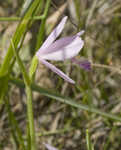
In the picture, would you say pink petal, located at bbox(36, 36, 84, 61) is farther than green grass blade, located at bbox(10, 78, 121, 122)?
No

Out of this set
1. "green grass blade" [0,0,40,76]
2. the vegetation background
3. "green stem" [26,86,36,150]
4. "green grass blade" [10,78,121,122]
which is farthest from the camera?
the vegetation background

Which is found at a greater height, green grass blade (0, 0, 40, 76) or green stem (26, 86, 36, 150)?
green grass blade (0, 0, 40, 76)

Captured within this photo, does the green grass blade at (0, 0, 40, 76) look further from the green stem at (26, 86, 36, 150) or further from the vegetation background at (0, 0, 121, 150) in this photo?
the vegetation background at (0, 0, 121, 150)

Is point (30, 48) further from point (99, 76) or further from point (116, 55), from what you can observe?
point (116, 55)

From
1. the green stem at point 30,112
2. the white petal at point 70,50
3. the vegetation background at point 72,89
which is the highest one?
the white petal at point 70,50

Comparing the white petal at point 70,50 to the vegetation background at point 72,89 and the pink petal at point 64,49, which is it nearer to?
the pink petal at point 64,49

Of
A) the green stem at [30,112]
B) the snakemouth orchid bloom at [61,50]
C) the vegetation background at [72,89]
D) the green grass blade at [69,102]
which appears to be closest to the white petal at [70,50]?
the snakemouth orchid bloom at [61,50]

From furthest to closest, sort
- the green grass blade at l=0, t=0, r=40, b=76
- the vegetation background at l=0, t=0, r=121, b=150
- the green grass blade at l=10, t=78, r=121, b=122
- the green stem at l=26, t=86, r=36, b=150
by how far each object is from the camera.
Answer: the vegetation background at l=0, t=0, r=121, b=150
the green grass blade at l=10, t=78, r=121, b=122
the green grass blade at l=0, t=0, r=40, b=76
the green stem at l=26, t=86, r=36, b=150

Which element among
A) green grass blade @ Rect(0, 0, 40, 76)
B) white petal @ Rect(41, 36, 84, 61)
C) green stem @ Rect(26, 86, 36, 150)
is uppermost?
green grass blade @ Rect(0, 0, 40, 76)

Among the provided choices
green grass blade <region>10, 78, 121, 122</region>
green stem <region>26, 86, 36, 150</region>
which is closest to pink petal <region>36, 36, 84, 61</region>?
green stem <region>26, 86, 36, 150</region>

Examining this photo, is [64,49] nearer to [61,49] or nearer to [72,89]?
[61,49]
